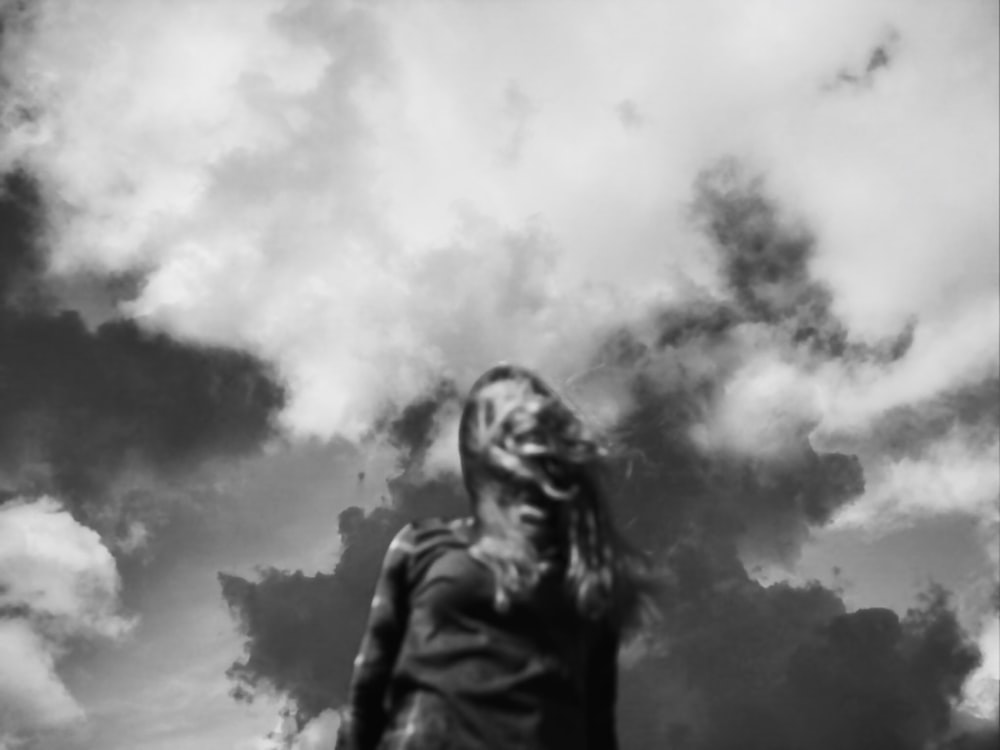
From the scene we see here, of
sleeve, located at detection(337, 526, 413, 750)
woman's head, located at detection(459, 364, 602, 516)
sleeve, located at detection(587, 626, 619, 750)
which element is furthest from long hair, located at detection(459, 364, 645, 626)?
sleeve, located at detection(337, 526, 413, 750)

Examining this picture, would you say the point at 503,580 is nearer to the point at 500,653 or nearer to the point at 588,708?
the point at 500,653

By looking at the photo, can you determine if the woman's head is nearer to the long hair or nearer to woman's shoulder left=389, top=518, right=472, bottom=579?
the long hair

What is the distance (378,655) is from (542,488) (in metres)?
1.03

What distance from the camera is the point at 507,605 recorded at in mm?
4469

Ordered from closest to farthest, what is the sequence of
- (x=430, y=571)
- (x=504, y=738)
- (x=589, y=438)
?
(x=504, y=738)
(x=430, y=571)
(x=589, y=438)

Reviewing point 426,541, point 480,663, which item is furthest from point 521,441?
point 480,663

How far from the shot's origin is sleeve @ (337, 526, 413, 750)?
4.57 m

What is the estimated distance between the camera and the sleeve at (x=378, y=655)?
180 inches

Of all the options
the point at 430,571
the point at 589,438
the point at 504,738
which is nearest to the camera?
the point at 504,738

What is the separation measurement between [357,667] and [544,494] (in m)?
1.13

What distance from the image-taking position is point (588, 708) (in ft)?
16.0

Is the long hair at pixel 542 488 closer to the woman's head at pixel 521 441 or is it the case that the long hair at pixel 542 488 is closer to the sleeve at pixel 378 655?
the woman's head at pixel 521 441

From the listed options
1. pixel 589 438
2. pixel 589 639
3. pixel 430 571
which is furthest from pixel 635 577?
pixel 430 571

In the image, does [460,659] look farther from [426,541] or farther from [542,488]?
[542,488]
